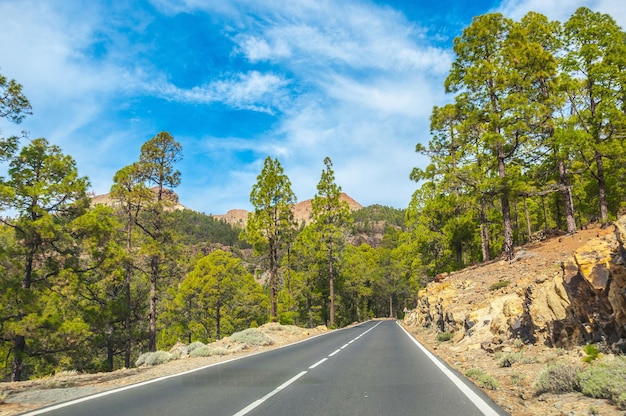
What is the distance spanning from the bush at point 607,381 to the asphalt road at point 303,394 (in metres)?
1.25

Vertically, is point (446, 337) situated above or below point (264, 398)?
below

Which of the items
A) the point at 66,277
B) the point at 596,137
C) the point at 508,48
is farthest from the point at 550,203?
the point at 66,277

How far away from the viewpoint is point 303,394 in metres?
6.98

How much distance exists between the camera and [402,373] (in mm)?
9039

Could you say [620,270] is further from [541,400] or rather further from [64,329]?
[64,329]

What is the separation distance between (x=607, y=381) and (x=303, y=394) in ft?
15.2

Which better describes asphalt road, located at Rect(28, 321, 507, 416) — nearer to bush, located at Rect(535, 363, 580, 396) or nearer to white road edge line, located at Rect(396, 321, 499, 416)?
white road edge line, located at Rect(396, 321, 499, 416)

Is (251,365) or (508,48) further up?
(508,48)

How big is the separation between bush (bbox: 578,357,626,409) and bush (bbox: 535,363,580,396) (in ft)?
0.51

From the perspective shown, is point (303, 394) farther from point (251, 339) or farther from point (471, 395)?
point (251, 339)

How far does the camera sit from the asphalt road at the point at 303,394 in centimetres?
577

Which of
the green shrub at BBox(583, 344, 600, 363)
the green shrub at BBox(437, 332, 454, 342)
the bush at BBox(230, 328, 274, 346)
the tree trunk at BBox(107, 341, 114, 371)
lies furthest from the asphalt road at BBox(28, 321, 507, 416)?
the tree trunk at BBox(107, 341, 114, 371)

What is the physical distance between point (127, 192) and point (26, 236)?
7319 millimetres

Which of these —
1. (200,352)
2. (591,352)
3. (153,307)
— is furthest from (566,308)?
(153,307)
